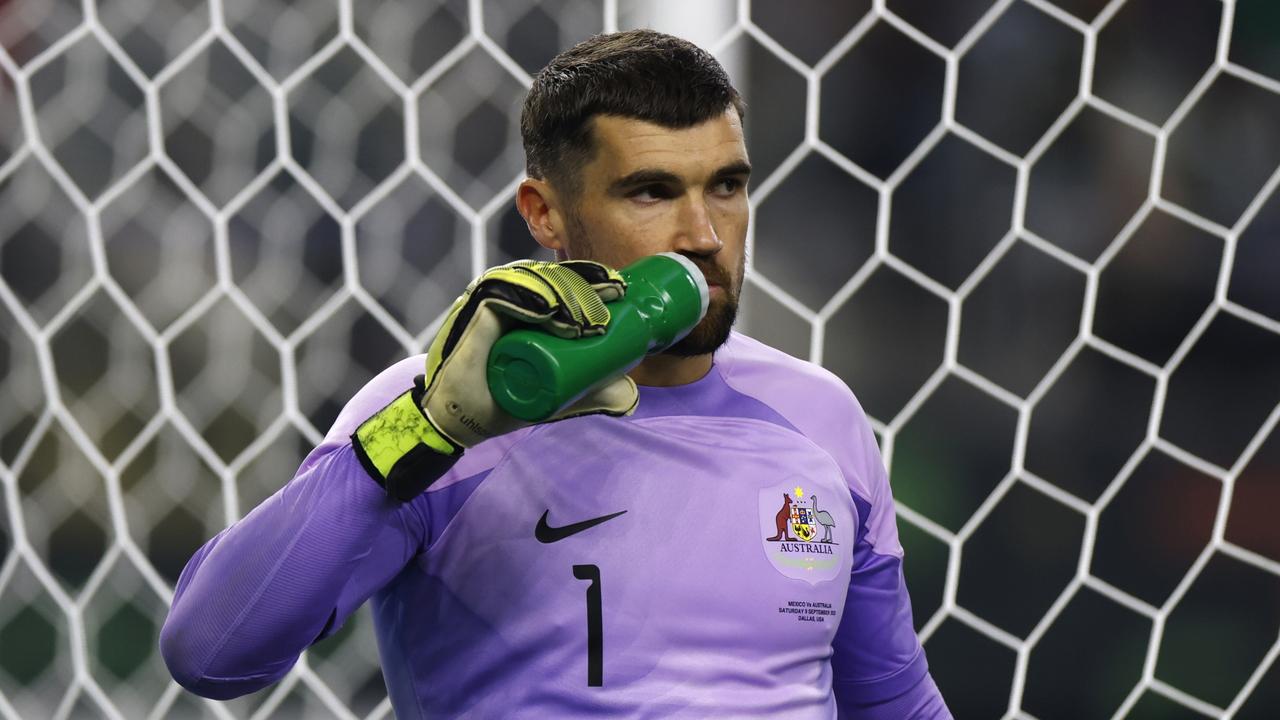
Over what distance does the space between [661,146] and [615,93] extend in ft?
0.18

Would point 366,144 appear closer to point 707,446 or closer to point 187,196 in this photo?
point 187,196

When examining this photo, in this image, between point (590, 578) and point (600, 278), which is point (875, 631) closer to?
point (590, 578)

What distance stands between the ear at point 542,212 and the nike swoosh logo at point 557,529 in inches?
7.9

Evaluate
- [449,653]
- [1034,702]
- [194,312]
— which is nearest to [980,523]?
[1034,702]

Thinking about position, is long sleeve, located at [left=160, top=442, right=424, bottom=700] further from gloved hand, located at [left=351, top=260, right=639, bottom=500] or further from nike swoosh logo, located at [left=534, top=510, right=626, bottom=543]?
nike swoosh logo, located at [left=534, top=510, right=626, bottom=543]

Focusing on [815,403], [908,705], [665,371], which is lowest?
[908,705]

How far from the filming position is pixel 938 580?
1433 millimetres

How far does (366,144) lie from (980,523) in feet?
2.77

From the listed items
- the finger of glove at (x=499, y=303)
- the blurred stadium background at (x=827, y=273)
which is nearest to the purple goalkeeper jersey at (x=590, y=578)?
the finger of glove at (x=499, y=303)

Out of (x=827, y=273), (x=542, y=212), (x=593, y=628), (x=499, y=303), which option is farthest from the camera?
(x=827, y=273)

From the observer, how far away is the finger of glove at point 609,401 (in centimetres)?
71

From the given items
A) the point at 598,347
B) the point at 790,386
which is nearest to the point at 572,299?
the point at 598,347

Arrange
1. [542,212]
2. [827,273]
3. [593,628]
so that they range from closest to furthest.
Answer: [593,628] → [542,212] → [827,273]

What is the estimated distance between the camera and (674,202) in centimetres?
83
